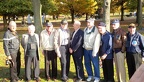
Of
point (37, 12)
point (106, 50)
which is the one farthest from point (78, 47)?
point (37, 12)

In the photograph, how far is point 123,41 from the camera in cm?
682

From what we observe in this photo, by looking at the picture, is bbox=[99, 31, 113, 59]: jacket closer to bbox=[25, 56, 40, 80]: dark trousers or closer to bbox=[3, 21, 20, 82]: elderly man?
→ bbox=[25, 56, 40, 80]: dark trousers

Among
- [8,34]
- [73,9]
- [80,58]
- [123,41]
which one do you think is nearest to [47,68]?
[80,58]

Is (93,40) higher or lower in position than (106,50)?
higher

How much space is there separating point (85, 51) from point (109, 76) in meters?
1.00

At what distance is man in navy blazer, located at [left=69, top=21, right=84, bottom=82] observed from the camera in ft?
24.7

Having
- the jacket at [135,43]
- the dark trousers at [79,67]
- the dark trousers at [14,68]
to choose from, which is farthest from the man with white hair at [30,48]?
the jacket at [135,43]

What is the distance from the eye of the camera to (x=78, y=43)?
296 inches

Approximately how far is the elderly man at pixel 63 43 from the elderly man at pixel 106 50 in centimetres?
102

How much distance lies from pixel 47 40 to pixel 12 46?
3.35 ft

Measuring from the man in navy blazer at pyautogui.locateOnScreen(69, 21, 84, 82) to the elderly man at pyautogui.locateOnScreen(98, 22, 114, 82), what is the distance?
0.63 m

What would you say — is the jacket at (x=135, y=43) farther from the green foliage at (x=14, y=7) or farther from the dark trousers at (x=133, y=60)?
the green foliage at (x=14, y=7)

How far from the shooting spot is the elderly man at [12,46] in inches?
287

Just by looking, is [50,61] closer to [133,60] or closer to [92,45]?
[92,45]
